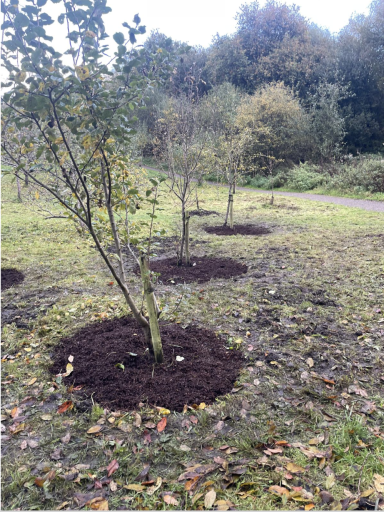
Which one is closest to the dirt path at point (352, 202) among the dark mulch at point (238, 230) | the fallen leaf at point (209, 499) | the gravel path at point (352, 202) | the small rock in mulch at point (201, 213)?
the gravel path at point (352, 202)

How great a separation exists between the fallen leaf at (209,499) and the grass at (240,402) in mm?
42

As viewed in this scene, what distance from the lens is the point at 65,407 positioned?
2.60 m

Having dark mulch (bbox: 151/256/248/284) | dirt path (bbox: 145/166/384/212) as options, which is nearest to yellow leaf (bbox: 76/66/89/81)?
dark mulch (bbox: 151/256/248/284)

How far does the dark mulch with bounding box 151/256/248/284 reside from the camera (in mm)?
5461

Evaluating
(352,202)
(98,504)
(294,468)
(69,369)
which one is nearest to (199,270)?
(69,369)

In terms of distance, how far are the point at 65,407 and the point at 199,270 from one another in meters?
3.53

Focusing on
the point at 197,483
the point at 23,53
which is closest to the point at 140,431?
the point at 197,483

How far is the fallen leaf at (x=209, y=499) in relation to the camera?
5.97 feet

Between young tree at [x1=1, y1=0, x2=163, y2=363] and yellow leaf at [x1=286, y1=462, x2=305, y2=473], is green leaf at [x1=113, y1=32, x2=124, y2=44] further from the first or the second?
yellow leaf at [x1=286, y1=462, x2=305, y2=473]

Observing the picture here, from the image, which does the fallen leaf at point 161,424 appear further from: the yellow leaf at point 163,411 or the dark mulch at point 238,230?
the dark mulch at point 238,230

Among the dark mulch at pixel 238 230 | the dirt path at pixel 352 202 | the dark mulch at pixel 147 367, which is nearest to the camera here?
the dark mulch at pixel 147 367

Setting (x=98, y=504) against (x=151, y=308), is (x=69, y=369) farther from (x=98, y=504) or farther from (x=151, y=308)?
(x=98, y=504)

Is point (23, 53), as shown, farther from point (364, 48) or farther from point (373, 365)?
point (364, 48)

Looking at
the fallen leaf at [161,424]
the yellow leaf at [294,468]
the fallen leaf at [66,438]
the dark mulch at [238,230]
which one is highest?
the dark mulch at [238,230]
